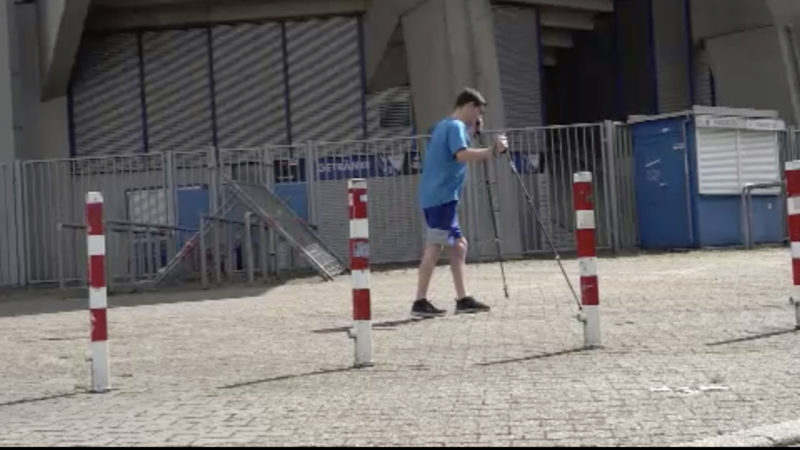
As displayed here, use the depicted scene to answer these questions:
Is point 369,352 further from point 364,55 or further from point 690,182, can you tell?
point 364,55

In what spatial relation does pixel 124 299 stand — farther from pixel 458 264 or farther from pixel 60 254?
pixel 458 264

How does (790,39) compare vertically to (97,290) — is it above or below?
above

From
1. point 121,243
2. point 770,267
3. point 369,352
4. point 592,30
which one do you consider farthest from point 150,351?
point 592,30

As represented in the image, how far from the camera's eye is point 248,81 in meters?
24.5

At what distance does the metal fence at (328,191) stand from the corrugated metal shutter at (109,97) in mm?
4625

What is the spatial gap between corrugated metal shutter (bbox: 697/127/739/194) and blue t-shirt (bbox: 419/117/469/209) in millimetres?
9544

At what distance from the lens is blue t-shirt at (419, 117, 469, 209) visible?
9.50 metres

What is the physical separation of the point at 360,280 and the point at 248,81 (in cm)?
1820

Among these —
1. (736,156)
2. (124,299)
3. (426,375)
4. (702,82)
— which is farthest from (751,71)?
(426,375)

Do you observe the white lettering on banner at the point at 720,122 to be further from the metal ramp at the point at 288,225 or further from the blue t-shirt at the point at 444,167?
the blue t-shirt at the point at 444,167

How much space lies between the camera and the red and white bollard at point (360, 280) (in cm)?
696

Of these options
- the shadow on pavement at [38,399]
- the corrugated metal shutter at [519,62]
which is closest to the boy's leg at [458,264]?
the shadow on pavement at [38,399]

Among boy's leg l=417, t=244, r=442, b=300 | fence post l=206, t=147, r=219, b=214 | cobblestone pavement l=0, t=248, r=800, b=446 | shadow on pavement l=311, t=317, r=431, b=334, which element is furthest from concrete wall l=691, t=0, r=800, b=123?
shadow on pavement l=311, t=317, r=431, b=334

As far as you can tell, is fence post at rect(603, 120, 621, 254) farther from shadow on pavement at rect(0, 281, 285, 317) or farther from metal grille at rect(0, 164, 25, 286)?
metal grille at rect(0, 164, 25, 286)
